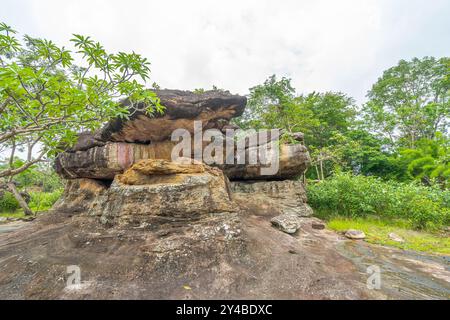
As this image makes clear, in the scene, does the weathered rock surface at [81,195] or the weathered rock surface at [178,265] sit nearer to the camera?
the weathered rock surface at [178,265]

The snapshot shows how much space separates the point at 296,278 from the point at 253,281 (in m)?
0.86

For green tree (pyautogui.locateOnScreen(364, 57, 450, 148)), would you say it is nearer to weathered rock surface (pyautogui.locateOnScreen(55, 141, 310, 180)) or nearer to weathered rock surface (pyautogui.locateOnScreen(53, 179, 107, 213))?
weathered rock surface (pyautogui.locateOnScreen(55, 141, 310, 180))

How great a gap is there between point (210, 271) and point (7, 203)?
2078 cm

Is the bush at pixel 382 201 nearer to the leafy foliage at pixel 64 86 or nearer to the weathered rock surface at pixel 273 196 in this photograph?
the weathered rock surface at pixel 273 196

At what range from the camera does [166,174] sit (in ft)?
19.9

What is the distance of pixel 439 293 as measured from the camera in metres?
3.69

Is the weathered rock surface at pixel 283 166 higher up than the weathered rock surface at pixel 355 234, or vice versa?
the weathered rock surface at pixel 283 166

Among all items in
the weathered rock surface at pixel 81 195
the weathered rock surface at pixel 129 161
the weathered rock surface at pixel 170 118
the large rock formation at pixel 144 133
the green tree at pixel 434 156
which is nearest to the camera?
the green tree at pixel 434 156

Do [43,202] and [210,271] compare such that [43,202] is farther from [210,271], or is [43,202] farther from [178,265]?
[210,271]

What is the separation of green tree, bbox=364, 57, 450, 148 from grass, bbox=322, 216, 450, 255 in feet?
37.0

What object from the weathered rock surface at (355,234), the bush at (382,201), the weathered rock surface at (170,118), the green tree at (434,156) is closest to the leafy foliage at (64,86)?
the weathered rock surface at (170,118)

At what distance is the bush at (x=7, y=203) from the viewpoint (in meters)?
15.9

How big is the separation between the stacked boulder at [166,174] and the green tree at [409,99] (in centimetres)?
1339
